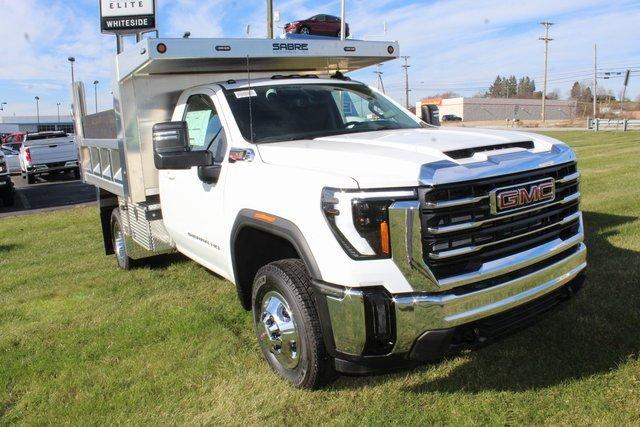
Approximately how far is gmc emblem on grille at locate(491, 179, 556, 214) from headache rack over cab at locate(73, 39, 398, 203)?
273 centimetres

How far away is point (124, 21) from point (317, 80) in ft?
21.5

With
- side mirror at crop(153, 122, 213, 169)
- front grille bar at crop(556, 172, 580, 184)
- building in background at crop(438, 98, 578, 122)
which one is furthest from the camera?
building in background at crop(438, 98, 578, 122)

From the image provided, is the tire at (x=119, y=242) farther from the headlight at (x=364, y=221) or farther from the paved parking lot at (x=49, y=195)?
the paved parking lot at (x=49, y=195)

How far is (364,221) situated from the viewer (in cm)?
283

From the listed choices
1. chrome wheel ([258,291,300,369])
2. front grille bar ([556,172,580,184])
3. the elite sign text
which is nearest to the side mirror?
chrome wheel ([258,291,300,369])

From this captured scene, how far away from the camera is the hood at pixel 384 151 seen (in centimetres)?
286

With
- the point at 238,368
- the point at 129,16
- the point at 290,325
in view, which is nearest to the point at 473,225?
the point at 290,325

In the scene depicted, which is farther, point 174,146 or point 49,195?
point 49,195

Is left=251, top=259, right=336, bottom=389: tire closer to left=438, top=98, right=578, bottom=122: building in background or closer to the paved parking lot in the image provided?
the paved parking lot

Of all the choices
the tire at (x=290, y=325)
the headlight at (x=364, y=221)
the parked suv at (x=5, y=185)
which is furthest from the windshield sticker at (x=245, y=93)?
the parked suv at (x=5, y=185)

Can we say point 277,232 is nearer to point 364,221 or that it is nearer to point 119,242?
point 364,221

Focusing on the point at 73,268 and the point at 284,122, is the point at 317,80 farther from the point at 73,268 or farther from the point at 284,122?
Result: the point at 73,268

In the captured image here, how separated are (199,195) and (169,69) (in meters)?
1.39

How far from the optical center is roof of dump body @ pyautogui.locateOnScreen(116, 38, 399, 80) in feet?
14.9
